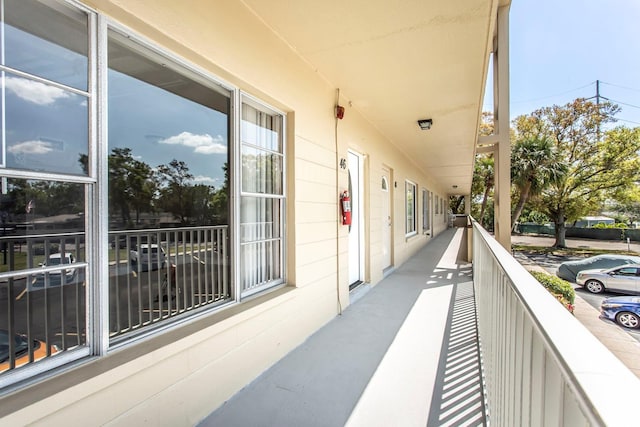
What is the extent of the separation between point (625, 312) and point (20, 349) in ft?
29.8

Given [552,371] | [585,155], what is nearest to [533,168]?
[585,155]

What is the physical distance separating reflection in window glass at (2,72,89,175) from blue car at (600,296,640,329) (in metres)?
8.97

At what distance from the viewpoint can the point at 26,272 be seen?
128 centimetres

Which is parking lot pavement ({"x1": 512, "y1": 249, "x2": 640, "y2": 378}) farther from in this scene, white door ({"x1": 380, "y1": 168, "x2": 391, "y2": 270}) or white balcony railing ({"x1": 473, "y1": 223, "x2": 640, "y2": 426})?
white door ({"x1": 380, "y1": 168, "x2": 391, "y2": 270})

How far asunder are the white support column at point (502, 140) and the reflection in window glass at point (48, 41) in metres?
4.56

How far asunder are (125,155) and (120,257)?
1466 mm

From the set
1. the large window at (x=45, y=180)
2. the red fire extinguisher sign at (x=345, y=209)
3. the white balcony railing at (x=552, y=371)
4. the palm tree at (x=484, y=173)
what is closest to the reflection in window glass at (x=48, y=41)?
the large window at (x=45, y=180)

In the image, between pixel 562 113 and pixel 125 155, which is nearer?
pixel 125 155

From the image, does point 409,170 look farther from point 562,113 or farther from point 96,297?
point 562,113

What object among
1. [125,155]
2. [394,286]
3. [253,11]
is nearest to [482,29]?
[253,11]

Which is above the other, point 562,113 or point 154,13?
point 562,113

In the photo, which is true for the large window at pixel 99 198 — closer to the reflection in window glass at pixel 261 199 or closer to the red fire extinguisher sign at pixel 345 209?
the reflection in window glass at pixel 261 199

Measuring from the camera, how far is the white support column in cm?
401

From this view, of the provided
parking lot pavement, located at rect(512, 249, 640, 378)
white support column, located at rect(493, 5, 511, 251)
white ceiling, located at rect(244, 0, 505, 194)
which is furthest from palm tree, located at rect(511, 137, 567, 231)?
white ceiling, located at rect(244, 0, 505, 194)
